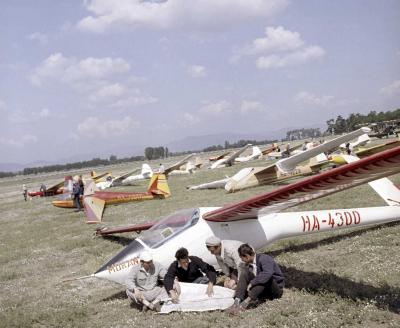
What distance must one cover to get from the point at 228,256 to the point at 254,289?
0.86 m

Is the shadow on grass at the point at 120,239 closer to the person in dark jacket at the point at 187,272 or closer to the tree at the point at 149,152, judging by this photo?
the person in dark jacket at the point at 187,272

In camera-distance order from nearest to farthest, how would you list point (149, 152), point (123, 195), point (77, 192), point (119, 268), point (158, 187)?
point (119, 268), point (123, 195), point (158, 187), point (77, 192), point (149, 152)

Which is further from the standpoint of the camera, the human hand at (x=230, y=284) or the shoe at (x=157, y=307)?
the human hand at (x=230, y=284)

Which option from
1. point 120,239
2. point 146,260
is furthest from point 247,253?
point 120,239

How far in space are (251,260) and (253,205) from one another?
1.15 m

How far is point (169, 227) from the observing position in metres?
7.91

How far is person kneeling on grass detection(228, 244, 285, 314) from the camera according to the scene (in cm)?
625

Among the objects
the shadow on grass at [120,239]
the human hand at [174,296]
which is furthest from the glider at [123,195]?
the human hand at [174,296]

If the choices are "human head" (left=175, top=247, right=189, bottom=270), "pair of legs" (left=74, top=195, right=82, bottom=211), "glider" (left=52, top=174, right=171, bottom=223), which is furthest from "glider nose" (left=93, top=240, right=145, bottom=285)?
"pair of legs" (left=74, top=195, right=82, bottom=211)

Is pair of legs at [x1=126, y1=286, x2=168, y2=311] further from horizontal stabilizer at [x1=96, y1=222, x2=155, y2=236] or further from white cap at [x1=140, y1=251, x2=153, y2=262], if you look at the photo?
horizontal stabilizer at [x1=96, y1=222, x2=155, y2=236]

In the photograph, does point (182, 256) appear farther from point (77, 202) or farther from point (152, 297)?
point (77, 202)

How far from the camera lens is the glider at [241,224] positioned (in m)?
6.68

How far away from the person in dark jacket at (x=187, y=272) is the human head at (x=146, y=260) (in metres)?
0.36

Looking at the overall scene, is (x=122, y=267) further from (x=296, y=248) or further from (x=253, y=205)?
(x=296, y=248)
